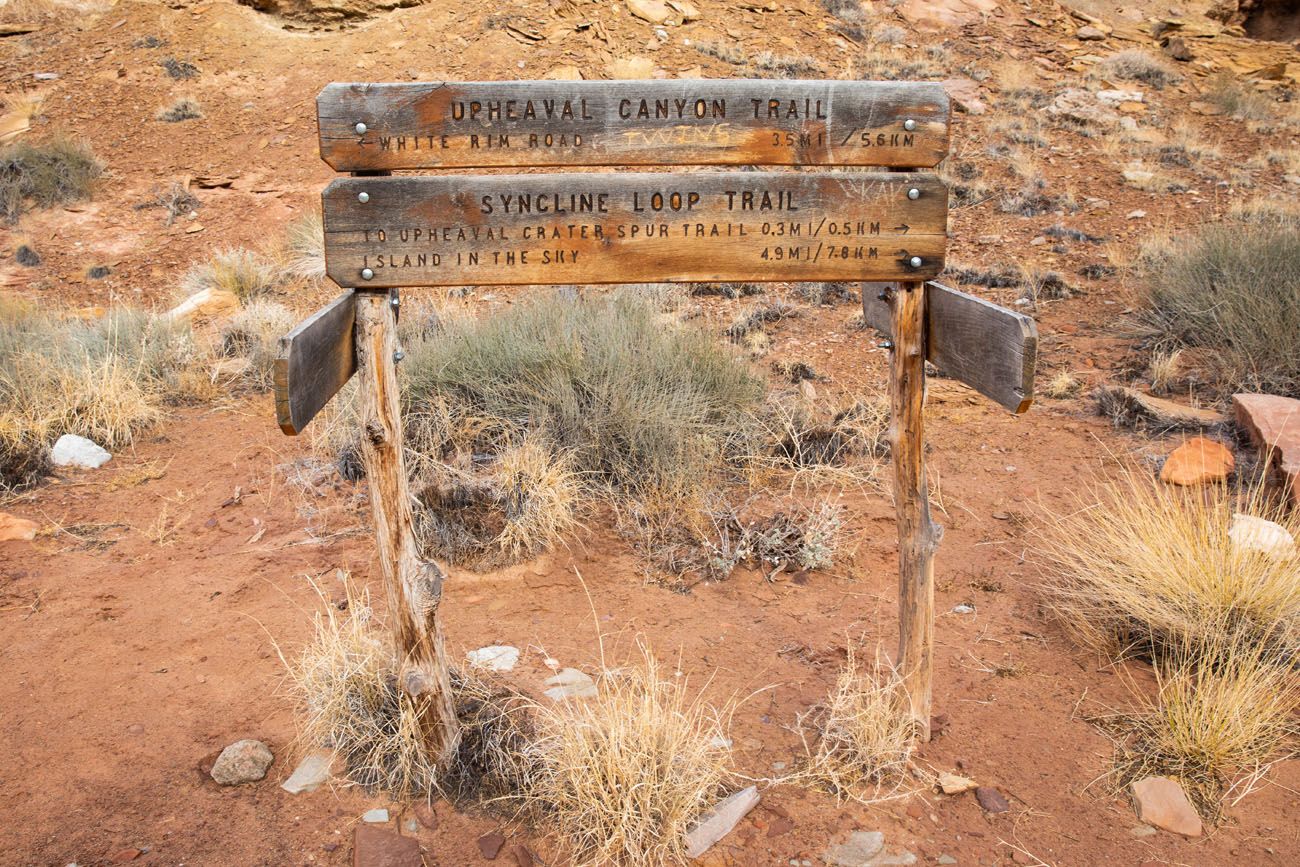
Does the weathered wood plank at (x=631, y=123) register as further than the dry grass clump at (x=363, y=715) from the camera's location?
No

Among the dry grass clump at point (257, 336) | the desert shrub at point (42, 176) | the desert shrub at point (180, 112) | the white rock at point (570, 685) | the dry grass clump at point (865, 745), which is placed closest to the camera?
the dry grass clump at point (865, 745)

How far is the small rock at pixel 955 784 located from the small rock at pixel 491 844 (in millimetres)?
1314

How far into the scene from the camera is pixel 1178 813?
2.73m

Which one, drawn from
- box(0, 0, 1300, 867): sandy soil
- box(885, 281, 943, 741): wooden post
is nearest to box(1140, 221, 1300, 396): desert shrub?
box(0, 0, 1300, 867): sandy soil

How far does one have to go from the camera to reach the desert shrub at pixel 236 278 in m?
8.59

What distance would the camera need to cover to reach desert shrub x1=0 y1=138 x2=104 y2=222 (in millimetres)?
11102

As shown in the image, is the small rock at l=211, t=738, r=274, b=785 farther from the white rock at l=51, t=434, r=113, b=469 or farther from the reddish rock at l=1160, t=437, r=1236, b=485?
the reddish rock at l=1160, t=437, r=1236, b=485

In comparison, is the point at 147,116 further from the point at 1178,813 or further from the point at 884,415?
the point at 1178,813

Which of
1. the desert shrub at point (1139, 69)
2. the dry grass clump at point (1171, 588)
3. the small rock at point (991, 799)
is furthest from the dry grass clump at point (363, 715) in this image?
the desert shrub at point (1139, 69)

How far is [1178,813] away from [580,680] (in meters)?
1.89

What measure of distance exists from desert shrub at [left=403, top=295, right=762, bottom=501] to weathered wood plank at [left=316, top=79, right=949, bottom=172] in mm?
2319

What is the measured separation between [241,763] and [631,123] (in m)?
2.24

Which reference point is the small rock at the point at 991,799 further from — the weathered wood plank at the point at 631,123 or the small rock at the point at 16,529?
the small rock at the point at 16,529

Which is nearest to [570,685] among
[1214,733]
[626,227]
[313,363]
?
[313,363]
